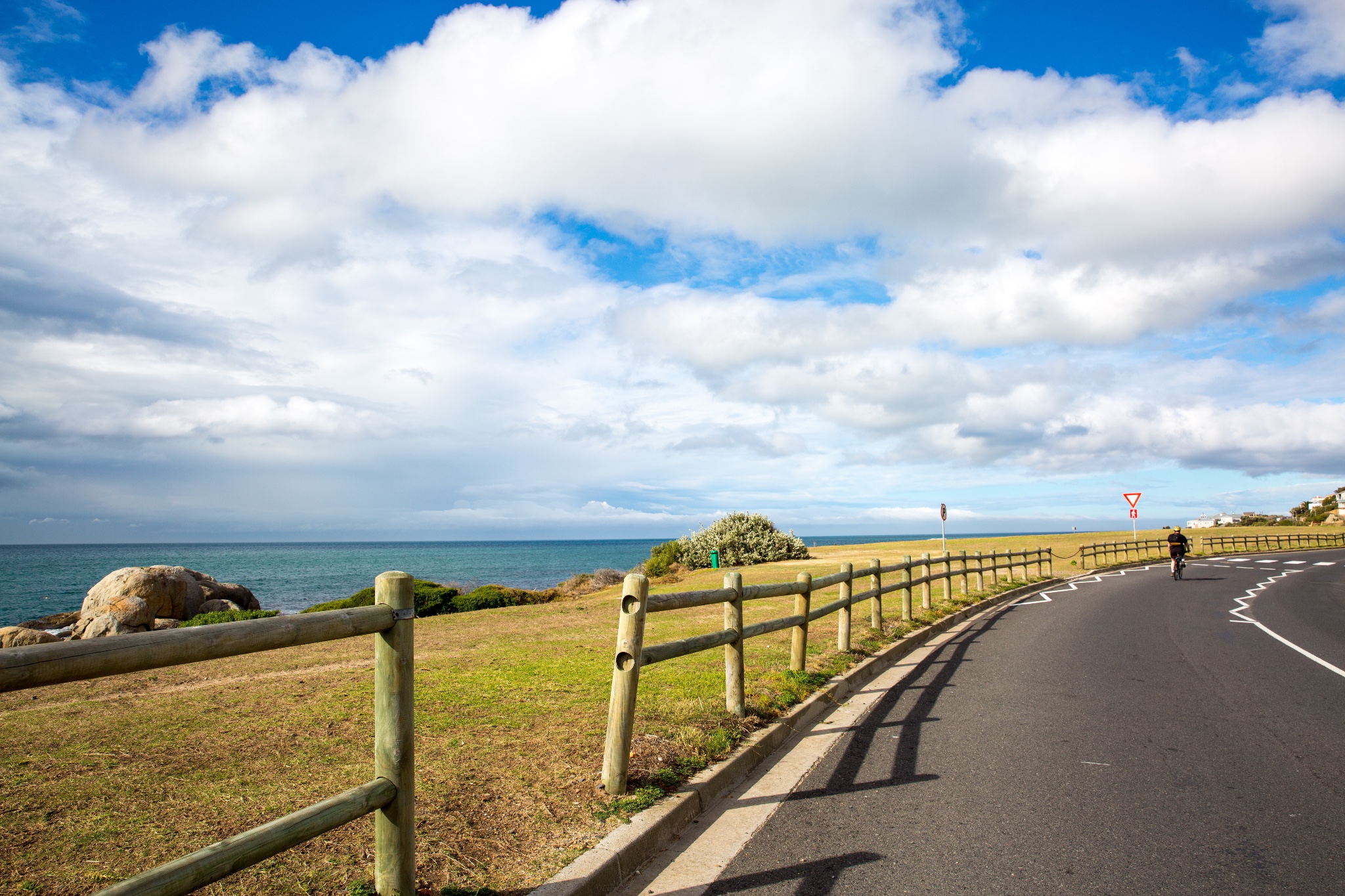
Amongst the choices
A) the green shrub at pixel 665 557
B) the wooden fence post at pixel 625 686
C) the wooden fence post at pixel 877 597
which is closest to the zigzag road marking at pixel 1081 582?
the wooden fence post at pixel 877 597

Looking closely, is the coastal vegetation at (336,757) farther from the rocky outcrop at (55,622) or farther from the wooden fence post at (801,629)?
the rocky outcrop at (55,622)

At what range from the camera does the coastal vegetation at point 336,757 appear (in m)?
3.72

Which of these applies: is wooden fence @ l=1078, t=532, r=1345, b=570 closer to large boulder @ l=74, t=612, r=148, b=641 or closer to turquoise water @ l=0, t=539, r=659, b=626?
turquoise water @ l=0, t=539, r=659, b=626

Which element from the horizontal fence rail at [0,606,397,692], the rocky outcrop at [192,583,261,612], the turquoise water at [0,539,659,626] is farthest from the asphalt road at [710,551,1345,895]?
the turquoise water at [0,539,659,626]

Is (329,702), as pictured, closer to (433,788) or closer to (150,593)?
(433,788)

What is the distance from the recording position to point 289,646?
2557mm

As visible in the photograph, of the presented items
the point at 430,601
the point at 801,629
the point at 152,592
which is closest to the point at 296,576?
the point at 152,592

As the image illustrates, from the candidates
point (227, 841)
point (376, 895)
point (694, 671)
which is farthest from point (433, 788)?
point (694, 671)

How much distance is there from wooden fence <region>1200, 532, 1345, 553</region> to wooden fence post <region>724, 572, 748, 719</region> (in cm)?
5335

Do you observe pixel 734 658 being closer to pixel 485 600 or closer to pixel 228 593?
pixel 485 600

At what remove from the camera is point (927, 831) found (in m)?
4.44

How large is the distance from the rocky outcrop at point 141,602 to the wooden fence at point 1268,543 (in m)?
53.9

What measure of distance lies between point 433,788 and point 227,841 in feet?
7.41

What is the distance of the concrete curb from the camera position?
3.63 m
